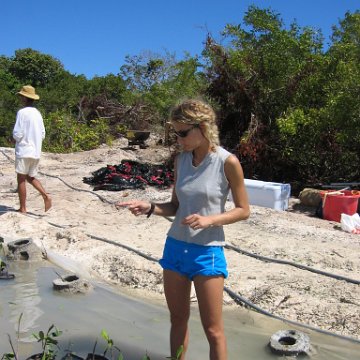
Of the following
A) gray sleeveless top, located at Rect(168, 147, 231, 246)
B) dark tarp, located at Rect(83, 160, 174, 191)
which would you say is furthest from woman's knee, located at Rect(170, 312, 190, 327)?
dark tarp, located at Rect(83, 160, 174, 191)

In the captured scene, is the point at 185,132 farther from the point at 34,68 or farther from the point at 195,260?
the point at 34,68

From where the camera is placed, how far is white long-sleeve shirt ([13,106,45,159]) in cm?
706

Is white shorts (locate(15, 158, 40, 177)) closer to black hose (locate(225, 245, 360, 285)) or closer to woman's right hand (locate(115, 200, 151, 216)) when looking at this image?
black hose (locate(225, 245, 360, 285))

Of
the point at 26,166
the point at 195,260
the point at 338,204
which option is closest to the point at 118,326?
the point at 195,260

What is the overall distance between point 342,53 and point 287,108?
1487mm

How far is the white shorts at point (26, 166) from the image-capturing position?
282 inches

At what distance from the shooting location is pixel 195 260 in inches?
104

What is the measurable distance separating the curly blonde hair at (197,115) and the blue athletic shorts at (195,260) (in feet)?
1.75

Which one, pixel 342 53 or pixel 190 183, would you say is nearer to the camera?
pixel 190 183

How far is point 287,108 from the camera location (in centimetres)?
1052

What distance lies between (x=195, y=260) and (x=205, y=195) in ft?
1.12

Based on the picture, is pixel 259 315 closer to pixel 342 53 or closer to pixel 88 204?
pixel 88 204

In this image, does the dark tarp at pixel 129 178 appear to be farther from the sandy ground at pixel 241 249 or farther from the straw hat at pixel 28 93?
the straw hat at pixel 28 93

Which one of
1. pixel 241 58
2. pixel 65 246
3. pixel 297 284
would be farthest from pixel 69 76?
pixel 297 284
